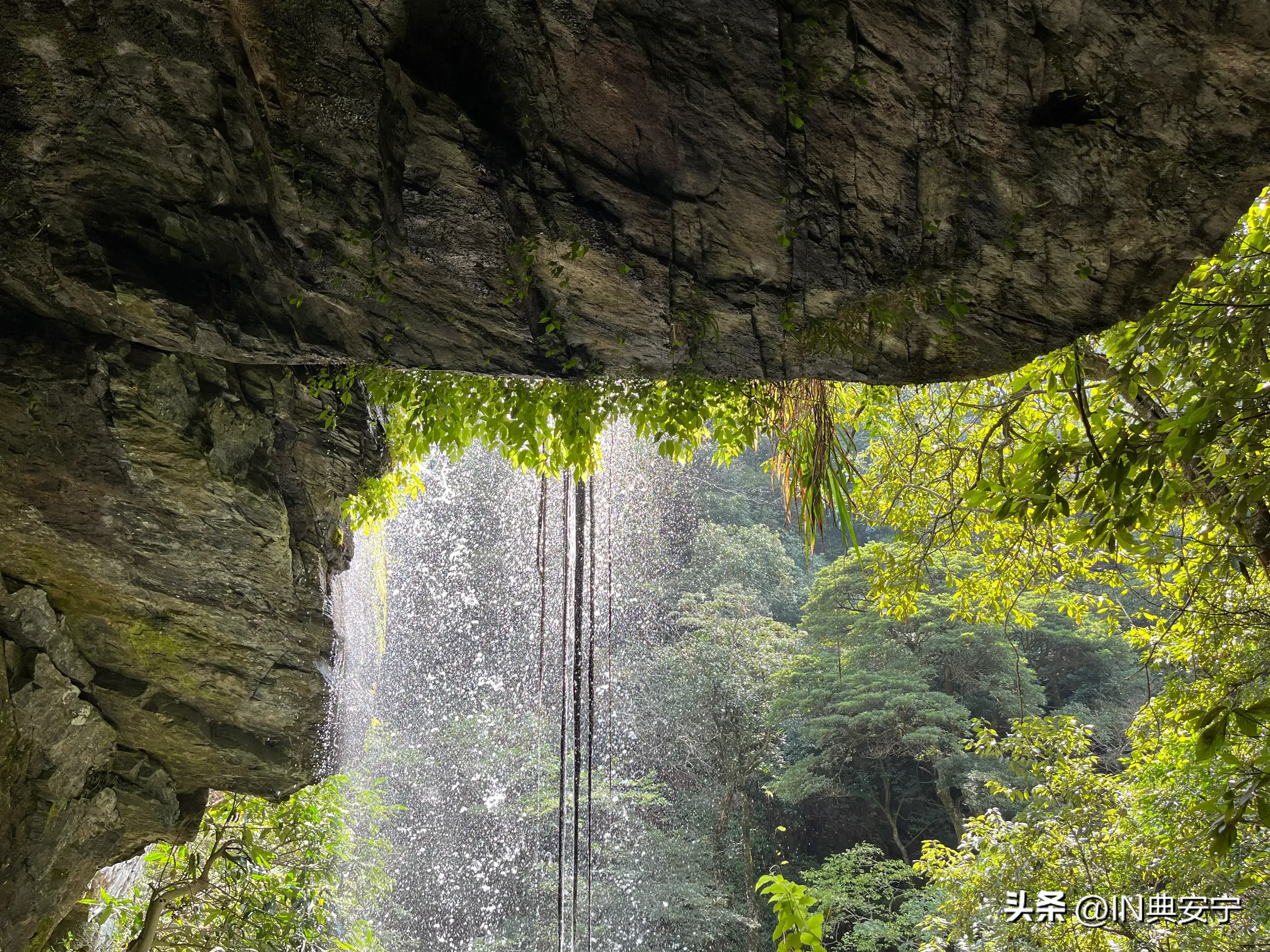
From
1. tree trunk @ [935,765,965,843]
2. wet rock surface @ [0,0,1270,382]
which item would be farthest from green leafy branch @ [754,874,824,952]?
tree trunk @ [935,765,965,843]

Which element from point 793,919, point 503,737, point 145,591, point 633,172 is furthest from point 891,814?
point 633,172

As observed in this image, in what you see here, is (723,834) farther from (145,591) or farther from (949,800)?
(145,591)

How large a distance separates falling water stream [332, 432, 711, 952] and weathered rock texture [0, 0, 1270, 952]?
669 centimetres

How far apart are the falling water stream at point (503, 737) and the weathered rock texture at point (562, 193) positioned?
6695 mm

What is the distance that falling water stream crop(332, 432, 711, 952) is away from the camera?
456 inches

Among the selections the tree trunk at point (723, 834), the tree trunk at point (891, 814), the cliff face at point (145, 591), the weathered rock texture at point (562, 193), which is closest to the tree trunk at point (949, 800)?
the tree trunk at point (891, 814)

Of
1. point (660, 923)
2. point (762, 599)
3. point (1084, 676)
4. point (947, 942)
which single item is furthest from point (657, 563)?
point (947, 942)

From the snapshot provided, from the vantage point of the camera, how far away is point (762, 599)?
1466 centimetres

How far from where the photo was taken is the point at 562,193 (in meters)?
2.77

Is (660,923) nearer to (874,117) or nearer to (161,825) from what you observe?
(161,825)

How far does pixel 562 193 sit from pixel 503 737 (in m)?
11.0

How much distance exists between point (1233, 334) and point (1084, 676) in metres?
13.4

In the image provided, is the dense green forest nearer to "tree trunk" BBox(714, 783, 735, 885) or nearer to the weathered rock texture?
the weathered rock texture

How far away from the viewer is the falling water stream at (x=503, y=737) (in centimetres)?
1158
